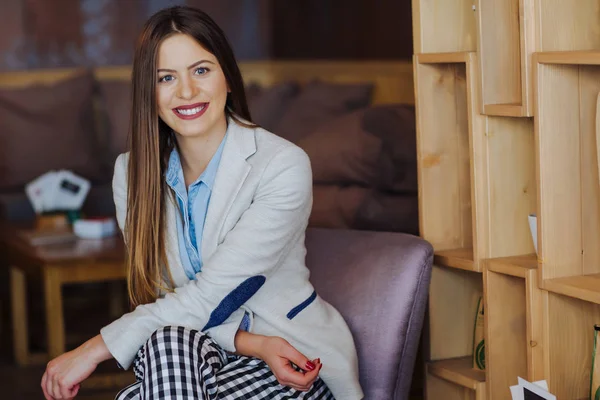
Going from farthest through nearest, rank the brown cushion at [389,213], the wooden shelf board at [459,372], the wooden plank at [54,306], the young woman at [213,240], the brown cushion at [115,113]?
the brown cushion at [115,113], the wooden plank at [54,306], the brown cushion at [389,213], the wooden shelf board at [459,372], the young woman at [213,240]

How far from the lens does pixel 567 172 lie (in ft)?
5.08

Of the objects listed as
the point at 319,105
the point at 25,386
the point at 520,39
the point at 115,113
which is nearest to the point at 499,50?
the point at 520,39

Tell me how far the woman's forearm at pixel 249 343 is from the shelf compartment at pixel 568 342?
479 millimetres

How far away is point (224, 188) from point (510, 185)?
525mm

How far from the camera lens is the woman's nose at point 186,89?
5.49ft

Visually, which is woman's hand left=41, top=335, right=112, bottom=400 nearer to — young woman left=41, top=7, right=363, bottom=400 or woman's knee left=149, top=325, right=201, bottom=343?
young woman left=41, top=7, right=363, bottom=400

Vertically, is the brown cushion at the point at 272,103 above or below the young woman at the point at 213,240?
above

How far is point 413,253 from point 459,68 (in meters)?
0.40

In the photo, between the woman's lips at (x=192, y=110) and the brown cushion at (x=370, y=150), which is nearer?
the woman's lips at (x=192, y=110)

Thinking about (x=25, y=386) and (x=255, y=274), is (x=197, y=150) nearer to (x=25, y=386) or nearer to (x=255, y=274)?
(x=255, y=274)

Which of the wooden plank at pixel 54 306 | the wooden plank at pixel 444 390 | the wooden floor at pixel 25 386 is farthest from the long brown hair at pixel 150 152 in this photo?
the wooden floor at pixel 25 386

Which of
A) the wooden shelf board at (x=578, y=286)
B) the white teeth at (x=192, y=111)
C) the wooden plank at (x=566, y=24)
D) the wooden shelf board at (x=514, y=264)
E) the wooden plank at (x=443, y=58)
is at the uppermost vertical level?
the wooden plank at (x=566, y=24)

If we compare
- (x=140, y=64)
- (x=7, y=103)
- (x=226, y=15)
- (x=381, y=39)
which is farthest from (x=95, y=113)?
(x=140, y=64)

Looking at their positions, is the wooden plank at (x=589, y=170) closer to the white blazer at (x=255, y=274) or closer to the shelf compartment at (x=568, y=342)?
the shelf compartment at (x=568, y=342)
